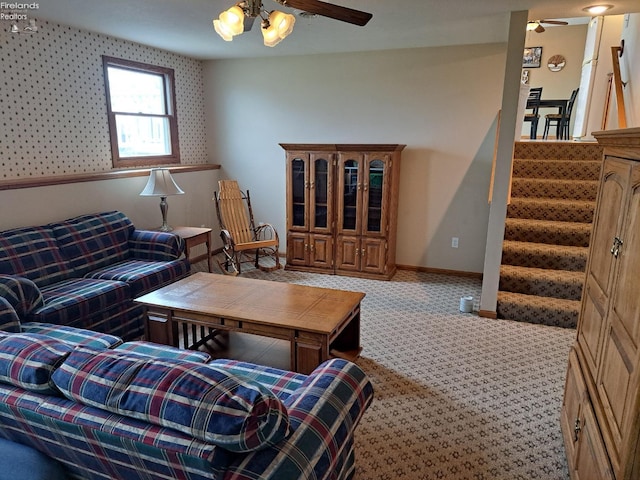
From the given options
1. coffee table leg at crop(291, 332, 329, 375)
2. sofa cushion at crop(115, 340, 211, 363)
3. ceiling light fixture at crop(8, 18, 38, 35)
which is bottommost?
coffee table leg at crop(291, 332, 329, 375)

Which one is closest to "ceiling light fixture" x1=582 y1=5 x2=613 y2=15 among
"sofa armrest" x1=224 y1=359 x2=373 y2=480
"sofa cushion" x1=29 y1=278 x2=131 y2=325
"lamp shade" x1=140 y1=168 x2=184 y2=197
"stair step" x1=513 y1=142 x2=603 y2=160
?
"stair step" x1=513 y1=142 x2=603 y2=160

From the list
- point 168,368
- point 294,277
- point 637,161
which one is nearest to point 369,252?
point 294,277

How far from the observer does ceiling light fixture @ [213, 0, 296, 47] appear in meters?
2.18

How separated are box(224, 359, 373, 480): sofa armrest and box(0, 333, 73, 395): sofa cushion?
68 centimetres

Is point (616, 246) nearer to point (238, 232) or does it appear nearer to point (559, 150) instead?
point (559, 150)

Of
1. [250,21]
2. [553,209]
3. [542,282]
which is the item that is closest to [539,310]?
[542,282]

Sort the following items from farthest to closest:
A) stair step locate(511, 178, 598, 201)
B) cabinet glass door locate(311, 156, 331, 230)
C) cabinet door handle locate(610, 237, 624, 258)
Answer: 1. cabinet glass door locate(311, 156, 331, 230)
2. stair step locate(511, 178, 598, 201)
3. cabinet door handle locate(610, 237, 624, 258)

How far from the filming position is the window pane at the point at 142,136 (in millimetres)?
4719

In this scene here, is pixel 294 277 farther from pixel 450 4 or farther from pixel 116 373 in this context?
pixel 116 373

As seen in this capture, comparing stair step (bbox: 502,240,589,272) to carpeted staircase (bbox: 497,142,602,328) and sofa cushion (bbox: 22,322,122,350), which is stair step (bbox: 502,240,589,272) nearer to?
carpeted staircase (bbox: 497,142,602,328)

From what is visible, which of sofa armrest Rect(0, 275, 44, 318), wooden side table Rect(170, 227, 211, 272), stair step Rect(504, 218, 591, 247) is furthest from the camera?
wooden side table Rect(170, 227, 211, 272)

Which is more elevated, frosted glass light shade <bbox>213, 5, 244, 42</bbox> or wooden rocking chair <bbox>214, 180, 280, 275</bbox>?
frosted glass light shade <bbox>213, 5, 244, 42</bbox>

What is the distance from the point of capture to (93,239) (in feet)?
12.4

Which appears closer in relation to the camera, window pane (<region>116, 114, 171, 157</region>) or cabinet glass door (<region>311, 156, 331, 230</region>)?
window pane (<region>116, 114, 171, 157</region>)
